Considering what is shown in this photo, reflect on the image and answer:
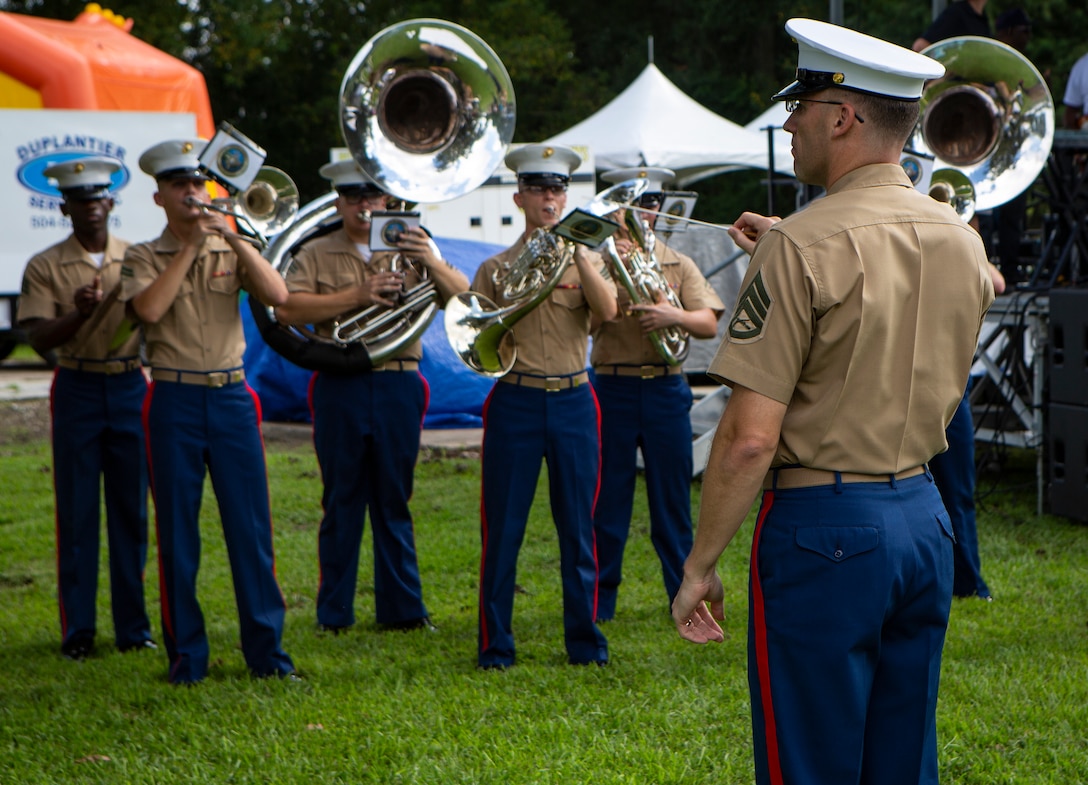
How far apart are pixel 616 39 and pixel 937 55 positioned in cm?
2322

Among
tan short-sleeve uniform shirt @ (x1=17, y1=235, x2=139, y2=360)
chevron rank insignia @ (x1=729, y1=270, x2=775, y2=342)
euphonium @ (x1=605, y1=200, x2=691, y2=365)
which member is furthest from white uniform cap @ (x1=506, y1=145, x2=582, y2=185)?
chevron rank insignia @ (x1=729, y1=270, x2=775, y2=342)

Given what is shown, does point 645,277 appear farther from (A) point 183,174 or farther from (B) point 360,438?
(A) point 183,174

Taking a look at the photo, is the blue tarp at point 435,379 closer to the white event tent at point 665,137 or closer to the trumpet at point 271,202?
→ the white event tent at point 665,137

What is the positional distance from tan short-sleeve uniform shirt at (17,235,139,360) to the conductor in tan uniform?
142 inches

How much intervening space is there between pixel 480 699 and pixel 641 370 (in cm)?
177

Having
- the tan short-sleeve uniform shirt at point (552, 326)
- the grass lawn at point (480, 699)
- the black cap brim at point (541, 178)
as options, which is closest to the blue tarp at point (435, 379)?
the grass lawn at point (480, 699)

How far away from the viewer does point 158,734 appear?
14.4 ft

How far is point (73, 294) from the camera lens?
535 centimetres

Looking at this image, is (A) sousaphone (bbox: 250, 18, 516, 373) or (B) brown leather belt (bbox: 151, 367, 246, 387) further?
(A) sousaphone (bbox: 250, 18, 516, 373)

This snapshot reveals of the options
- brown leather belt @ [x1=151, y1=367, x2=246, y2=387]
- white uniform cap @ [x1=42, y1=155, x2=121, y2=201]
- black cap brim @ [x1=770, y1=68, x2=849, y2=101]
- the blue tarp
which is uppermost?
black cap brim @ [x1=770, y1=68, x2=849, y2=101]

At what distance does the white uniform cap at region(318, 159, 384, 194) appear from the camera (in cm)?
554

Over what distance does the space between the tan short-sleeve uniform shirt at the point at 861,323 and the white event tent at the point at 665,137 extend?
11733 millimetres

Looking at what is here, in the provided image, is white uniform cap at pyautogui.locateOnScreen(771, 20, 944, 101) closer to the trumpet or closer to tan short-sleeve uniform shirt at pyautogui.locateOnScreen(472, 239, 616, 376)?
tan short-sleeve uniform shirt at pyautogui.locateOnScreen(472, 239, 616, 376)

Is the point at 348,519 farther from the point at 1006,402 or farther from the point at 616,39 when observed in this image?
the point at 616,39
